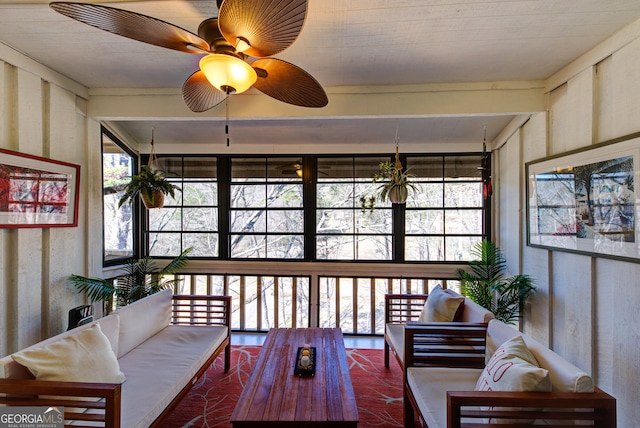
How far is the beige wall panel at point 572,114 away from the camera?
2.11 m

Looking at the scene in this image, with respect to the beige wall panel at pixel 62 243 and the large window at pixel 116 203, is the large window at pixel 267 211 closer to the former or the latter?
the large window at pixel 116 203

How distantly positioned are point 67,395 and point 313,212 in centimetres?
265

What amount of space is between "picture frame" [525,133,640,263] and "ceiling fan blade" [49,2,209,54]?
8.40 feet

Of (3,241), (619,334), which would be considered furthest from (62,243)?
(619,334)

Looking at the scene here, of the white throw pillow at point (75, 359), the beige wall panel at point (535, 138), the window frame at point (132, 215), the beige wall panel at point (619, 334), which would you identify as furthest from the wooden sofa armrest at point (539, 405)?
the window frame at point (132, 215)

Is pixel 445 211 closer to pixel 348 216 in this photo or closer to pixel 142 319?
pixel 348 216

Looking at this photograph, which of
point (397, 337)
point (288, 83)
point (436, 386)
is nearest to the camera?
point (288, 83)

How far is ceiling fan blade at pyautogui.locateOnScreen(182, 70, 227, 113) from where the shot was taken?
1.67 meters

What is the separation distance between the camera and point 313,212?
11.7 feet

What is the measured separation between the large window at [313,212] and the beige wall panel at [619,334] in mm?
1549

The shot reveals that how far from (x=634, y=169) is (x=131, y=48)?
11.2ft

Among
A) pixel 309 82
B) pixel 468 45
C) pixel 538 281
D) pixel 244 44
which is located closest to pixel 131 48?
pixel 244 44

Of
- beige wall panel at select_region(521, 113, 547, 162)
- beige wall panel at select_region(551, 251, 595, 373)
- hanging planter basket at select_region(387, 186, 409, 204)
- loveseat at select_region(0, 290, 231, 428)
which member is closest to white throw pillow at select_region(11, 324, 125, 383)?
loveseat at select_region(0, 290, 231, 428)

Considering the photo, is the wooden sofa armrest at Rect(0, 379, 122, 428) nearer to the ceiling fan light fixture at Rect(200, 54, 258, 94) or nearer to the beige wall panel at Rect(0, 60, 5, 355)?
the beige wall panel at Rect(0, 60, 5, 355)
